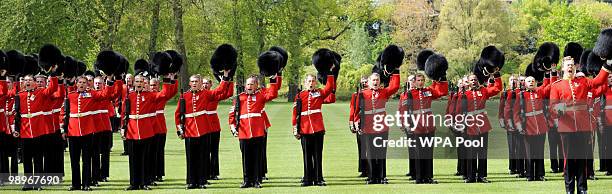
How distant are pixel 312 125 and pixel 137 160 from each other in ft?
7.44

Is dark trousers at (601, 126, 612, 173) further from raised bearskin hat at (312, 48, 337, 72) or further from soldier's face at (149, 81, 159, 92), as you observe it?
soldier's face at (149, 81, 159, 92)

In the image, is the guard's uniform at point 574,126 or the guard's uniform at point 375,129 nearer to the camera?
the guard's uniform at point 574,126

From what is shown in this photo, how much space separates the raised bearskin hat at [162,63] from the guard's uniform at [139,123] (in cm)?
38

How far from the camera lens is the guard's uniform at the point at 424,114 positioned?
1490cm

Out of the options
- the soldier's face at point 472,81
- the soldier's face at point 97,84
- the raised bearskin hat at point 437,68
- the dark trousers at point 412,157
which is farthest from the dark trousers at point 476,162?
the soldier's face at point 97,84

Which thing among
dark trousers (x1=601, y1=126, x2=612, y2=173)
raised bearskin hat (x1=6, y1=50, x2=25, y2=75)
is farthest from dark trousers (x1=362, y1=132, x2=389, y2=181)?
raised bearskin hat (x1=6, y1=50, x2=25, y2=75)

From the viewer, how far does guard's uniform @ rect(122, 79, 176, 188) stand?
14094mm

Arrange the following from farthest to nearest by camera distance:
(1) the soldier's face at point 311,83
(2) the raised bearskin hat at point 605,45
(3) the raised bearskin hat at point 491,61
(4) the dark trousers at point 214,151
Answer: (3) the raised bearskin hat at point 491,61 → (4) the dark trousers at point 214,151 → (1) the soldier's face at point 311,83 → (2) the raised bearskin hat at point 605,45

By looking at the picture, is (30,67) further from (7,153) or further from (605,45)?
(605,45)

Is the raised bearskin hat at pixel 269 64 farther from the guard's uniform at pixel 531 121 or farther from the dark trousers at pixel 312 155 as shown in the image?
the guard's uniform at pixel 531 121

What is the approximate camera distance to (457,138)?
15602 mm

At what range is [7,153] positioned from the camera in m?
15.5

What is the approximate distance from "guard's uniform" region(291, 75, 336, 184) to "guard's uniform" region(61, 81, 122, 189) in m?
2.55

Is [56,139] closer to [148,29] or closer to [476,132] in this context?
[476,132]
